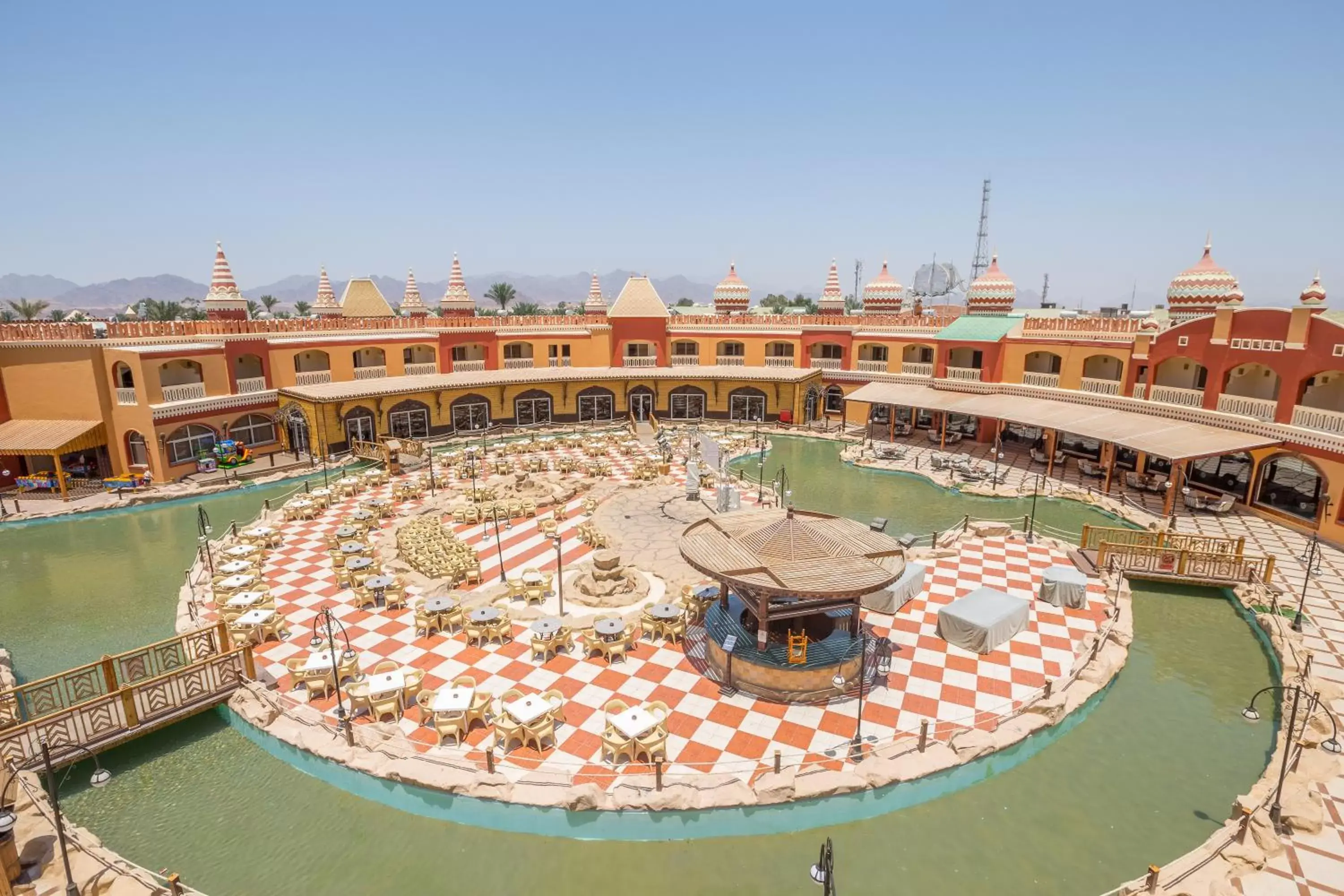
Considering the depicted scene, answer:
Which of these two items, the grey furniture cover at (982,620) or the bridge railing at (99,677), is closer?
the bridge railing at (99,677)

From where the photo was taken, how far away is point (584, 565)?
60.7ft

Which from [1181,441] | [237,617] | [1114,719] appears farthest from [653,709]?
[1181,441]

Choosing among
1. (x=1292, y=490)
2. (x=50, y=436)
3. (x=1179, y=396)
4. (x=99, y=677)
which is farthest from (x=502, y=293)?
(x=1292, y=490)

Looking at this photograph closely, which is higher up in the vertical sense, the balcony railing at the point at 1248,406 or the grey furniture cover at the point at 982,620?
the balcony railing at the point at 1248,406

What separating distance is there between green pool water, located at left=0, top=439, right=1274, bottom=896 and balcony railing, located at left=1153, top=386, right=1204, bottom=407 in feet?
50.1

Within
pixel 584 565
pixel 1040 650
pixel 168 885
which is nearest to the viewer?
pixel 168 885

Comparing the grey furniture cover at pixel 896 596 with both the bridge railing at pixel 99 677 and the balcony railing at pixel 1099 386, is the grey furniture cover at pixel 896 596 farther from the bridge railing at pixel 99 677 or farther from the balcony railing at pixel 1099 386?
the balcony railing at pixel 1099 386

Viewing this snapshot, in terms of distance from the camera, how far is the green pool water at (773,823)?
8.90 meters

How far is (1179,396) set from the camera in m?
26.0

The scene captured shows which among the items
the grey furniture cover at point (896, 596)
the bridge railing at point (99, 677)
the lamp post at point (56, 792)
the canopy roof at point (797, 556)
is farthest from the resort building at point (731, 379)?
the lamp post at point (56, 792)

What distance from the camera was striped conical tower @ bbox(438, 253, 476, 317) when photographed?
41562mm

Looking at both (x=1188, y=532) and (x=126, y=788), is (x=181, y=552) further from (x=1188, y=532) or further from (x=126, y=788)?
(x=1188, y=532)

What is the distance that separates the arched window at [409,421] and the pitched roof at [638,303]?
1283cm

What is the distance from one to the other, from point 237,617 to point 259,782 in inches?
228
